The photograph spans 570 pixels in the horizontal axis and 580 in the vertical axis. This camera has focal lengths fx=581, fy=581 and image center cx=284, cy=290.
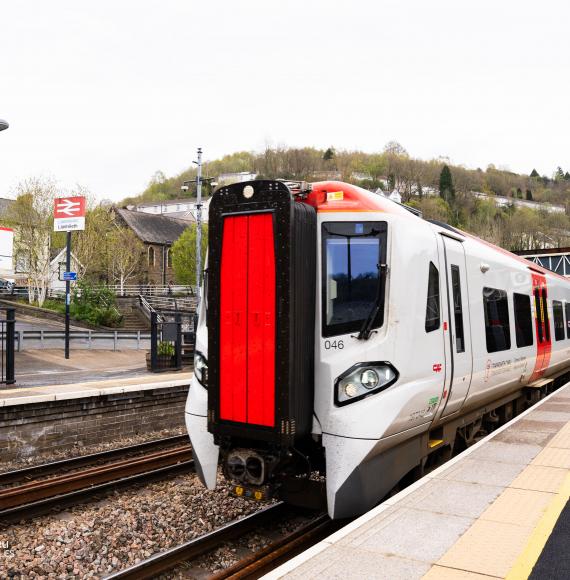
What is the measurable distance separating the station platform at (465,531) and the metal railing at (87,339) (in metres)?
17.7

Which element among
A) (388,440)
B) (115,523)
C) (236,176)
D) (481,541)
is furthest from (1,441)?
(236,176)

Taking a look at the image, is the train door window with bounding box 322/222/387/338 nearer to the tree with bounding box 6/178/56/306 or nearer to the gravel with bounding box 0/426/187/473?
the gravel with bounding box 0/426/187/473

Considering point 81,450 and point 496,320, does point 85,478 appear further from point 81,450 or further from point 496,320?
point 496,320

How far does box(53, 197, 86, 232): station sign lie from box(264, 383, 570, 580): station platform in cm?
1439

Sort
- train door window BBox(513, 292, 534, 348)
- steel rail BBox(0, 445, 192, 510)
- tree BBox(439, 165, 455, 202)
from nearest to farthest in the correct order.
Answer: steel rail BBox(0, 445, 192, 510)
train door window BBox(513, 292, 534, 348)
tree BBox(439, 165, 455, 202)

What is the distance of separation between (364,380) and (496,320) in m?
3.46

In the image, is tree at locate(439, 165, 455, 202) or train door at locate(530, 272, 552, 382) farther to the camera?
tree at locate(439, 165, 455, 202)

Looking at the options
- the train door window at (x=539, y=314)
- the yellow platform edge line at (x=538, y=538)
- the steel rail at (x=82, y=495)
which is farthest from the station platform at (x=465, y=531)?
the train door window at (x=539, y=314)

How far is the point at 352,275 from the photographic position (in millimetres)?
4957

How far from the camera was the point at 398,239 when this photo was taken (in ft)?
16.3

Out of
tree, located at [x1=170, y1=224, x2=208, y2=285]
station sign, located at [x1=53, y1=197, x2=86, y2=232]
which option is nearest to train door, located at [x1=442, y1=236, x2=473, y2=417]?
station sign, located at [x1=53, y1=197, x2=86, y2=232]

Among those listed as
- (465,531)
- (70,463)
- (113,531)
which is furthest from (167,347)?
(465,531)

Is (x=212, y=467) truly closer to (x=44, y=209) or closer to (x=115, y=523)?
(x=115, y=523)

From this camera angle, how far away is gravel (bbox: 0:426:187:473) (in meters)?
8.66
